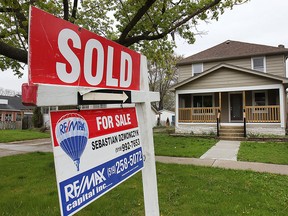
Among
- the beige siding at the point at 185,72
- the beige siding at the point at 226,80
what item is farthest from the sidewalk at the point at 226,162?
the beige siding at the point at 185,72

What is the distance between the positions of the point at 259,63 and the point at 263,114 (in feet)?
15.4

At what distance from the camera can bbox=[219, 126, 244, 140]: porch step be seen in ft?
43.6

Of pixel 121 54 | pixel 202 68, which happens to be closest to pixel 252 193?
pixel 121 54

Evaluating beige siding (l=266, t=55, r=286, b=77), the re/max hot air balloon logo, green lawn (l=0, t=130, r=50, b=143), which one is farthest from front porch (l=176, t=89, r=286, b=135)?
the re/max hot air balloon logo

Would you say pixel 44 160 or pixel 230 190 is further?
pixel 44 160

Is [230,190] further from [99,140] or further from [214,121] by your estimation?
[214,121]

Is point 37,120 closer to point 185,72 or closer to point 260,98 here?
point 185,72

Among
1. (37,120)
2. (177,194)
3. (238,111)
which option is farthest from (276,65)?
(37,120)

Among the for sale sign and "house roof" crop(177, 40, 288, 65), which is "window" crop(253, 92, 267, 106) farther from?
the for sale sign

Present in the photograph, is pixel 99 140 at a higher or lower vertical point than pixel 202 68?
lower

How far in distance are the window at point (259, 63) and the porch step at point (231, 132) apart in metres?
5.40

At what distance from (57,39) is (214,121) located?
14.7m

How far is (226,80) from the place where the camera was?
49.7 feet

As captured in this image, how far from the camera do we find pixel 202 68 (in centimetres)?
1897
